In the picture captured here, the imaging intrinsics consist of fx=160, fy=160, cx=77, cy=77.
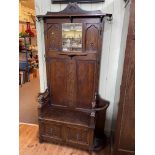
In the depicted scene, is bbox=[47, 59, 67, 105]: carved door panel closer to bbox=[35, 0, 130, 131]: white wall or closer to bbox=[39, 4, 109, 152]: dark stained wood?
bbox=[39, 4, 109, 152]: dark stained wood

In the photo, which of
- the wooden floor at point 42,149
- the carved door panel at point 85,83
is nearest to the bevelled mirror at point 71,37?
the carved door panel at point 85,83

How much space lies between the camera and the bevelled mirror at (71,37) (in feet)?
6.77

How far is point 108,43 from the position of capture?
2.14 meters

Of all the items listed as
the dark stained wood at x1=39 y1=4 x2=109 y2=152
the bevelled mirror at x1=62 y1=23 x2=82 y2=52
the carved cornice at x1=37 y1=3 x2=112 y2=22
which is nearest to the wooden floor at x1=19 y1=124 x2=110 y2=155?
the dark stained wood at x1=39 y1=4 x2=109 y2=152

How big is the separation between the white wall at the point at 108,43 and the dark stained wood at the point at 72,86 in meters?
0.14

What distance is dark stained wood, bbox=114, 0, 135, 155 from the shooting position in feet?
4.52

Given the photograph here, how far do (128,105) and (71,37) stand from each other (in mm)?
1134

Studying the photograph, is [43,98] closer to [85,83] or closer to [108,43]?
[85,83]

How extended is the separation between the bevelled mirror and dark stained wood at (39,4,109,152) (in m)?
0.05

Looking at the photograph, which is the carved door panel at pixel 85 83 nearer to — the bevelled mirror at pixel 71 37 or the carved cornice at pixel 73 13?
the bevelled mirror at pixel 71 37

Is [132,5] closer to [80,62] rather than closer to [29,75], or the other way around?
[80,62]
